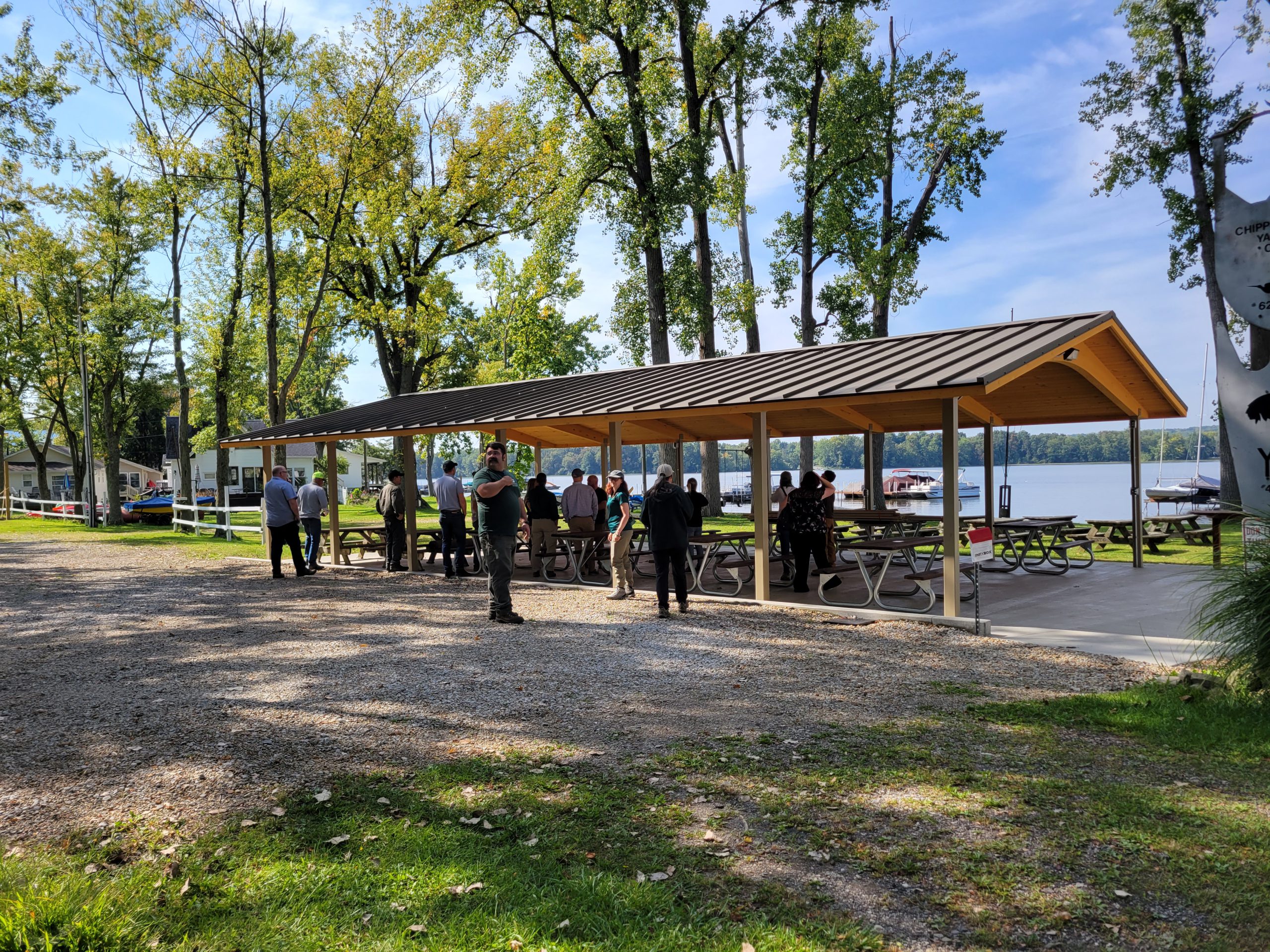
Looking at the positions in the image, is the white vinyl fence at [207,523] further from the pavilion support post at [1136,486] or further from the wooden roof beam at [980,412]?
the pavilion support post at [1136,486]

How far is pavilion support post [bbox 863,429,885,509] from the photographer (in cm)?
2097

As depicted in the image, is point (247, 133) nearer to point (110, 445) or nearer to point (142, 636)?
point (110, 445)

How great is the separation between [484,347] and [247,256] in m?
8.98

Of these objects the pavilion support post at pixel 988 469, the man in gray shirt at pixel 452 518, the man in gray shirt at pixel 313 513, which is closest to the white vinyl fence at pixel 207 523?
the man in gray shirt at pixel 313 513

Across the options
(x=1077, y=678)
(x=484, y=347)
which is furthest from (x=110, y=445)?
(x=1077, y=678)

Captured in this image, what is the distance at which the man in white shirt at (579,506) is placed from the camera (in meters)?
13.8

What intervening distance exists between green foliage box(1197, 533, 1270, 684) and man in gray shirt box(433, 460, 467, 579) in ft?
33.4

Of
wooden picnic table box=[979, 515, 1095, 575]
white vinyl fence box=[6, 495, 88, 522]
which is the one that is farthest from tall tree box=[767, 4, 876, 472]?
white vinyl fence box=[6, 495, 88, 522]

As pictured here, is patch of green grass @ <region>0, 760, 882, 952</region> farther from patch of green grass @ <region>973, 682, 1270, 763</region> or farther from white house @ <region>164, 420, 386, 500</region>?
white house @ <region>164, 420, 386, 500</region>

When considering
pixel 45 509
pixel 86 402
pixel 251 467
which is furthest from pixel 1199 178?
pixel 251 467

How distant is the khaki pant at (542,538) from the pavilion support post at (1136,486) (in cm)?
944

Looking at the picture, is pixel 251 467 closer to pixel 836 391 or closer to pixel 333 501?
pixel 333 501

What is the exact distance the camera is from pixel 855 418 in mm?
15227

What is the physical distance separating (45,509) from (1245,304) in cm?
4381
